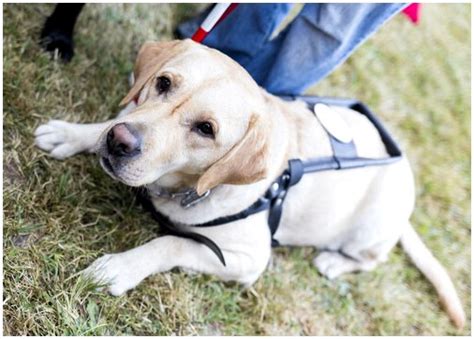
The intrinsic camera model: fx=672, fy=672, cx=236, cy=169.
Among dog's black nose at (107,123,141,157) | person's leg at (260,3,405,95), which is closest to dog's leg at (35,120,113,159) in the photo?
dog's black nose at (107,123,141,157)

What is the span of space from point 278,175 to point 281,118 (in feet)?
0.90

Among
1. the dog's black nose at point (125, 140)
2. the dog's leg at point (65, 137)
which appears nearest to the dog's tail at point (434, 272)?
the dog's leg at point (65, 137)

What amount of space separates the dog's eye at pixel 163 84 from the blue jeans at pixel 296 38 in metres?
1.40

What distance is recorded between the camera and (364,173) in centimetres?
367

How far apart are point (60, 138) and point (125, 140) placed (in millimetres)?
905

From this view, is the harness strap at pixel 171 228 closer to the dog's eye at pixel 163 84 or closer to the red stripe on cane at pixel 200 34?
the dog's eye at pixel 163 84

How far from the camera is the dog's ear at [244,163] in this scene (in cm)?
281

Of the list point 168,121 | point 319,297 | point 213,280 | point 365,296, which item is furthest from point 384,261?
point 168,121

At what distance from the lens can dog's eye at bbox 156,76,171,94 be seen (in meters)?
2.83

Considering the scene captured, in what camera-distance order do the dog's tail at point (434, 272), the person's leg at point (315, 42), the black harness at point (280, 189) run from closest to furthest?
1. the black harness at point (280, 189)
2. the person's leg at point (315, 42)
3. the dog's tail at point (434, 272)

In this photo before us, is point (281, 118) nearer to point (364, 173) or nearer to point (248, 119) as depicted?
point (248, 119)

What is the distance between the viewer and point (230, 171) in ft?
9.31

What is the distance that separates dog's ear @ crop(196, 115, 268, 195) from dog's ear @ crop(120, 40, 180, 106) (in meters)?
0.48

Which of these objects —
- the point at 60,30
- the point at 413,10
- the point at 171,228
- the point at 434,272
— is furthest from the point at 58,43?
the point at 434,272
